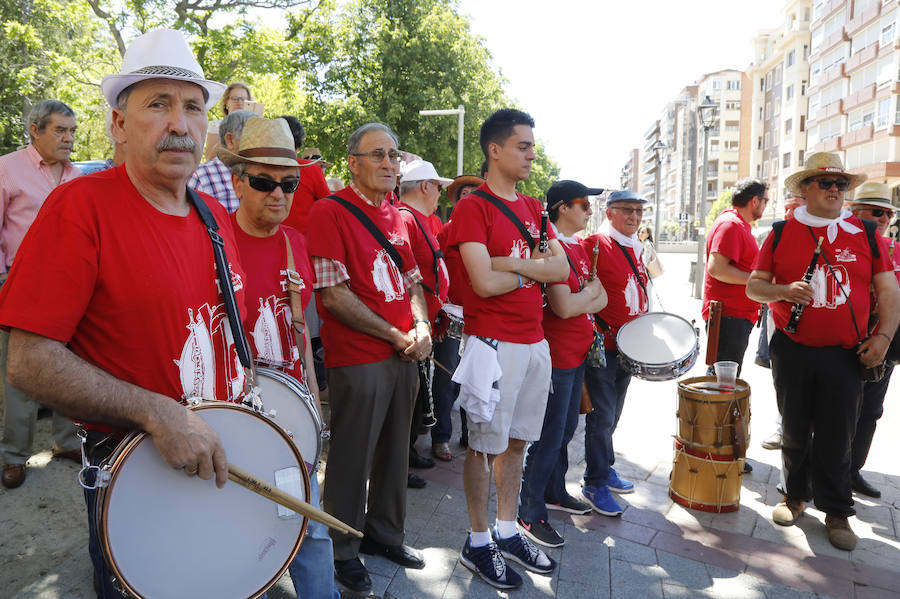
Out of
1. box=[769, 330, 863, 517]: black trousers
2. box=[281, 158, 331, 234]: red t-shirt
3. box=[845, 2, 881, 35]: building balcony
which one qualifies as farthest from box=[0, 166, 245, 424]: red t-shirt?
box=[845, 2, 881, 35]: building balcony

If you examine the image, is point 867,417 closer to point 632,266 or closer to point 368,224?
point 632,266

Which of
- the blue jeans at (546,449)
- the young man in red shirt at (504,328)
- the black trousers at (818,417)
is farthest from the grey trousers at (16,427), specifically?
the black trousers at (818,417)

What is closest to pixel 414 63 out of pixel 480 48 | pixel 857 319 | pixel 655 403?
pixel 480 48

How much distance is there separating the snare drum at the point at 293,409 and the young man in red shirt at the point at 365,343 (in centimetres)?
82

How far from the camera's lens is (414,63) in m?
22.2

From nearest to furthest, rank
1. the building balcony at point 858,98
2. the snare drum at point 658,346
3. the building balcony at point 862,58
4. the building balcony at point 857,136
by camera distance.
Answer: the snare drum at point 658,346, the building balcony at point 862,58, the building balcony at point 857,136, the building balcony at point 858,98

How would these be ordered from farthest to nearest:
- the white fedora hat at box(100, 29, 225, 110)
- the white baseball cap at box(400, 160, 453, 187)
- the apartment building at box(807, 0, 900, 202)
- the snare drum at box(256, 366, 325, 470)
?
the apartment building at box(807, 0, 900, 202), the white baseball cap at box(400, 160, 453, 187), the snare drum at box(256, 366, 325, 470), the white fedora hat at box(100, 29, 225, 110)

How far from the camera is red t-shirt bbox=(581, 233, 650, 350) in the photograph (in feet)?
15.0

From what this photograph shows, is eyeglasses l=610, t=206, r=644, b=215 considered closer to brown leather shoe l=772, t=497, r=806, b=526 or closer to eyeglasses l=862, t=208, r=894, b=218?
brown leather shoe l=772, t=497, r=806, b=526

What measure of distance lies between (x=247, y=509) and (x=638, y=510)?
11.3 ft

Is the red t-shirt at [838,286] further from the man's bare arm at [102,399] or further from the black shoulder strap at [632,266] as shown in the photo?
the man's bare arm at [102,399]

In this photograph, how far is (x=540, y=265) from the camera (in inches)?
137

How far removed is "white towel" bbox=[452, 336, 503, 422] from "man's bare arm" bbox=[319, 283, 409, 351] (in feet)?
1.47

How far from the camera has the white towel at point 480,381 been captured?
3.32 metres
